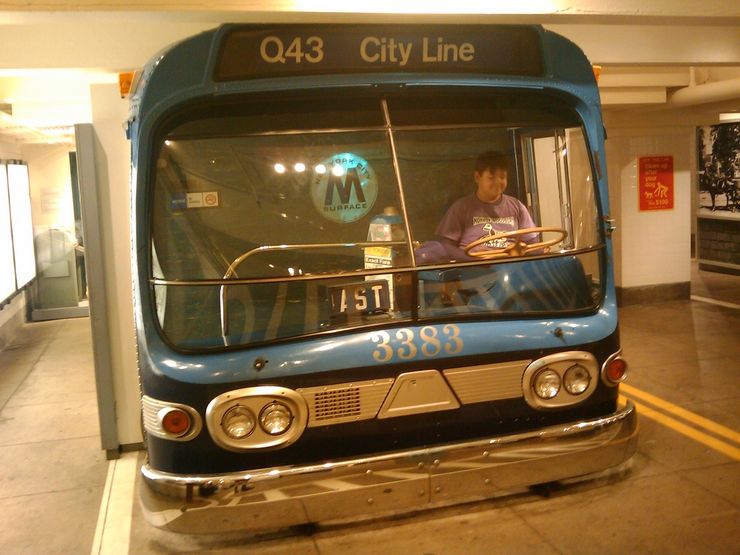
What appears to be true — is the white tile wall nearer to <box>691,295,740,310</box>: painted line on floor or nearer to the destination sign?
<box>691,295,740,310</box>: painted line on floor

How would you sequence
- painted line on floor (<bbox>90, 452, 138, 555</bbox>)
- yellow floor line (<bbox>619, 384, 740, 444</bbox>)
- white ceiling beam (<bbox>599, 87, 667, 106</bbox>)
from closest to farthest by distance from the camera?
painted line on floor (<bbox>90, 452, 138, 555</bbox>)
yellow floor line (<bbox>619, 384, 740, 444</bbox>)
white ceiling beam (<bbox>599, 87, 667, 106</bbox>)

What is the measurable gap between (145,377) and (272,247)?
0.92 metres

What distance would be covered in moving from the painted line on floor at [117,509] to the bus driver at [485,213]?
250cm

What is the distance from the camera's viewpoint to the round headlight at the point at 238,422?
11.7ft

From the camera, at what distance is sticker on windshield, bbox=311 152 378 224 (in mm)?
4098

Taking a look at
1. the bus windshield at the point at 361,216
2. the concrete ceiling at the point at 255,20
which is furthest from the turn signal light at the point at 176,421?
the concrete ceiling at the point at 255,20

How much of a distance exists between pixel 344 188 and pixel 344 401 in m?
1.20

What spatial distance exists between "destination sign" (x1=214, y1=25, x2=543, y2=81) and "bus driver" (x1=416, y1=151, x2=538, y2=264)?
56 cm

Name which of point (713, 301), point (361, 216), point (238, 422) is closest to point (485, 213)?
point (361, 216)

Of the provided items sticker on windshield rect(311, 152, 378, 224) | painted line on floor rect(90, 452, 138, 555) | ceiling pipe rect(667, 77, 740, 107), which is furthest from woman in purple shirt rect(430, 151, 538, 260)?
ceiling pipe rect(667, 77, 740, 107)

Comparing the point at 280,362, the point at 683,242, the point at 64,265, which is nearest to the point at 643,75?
the point at 683,242

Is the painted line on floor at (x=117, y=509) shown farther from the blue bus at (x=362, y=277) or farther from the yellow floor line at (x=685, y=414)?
the yellow floor line at (x=685, y=414)

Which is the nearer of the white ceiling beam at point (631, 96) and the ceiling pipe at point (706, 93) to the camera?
the ceiling pipe at point (706, 93)

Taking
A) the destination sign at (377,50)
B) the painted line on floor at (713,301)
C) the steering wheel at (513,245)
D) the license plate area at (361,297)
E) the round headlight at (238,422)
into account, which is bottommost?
the painted line on floor at (713,301)
